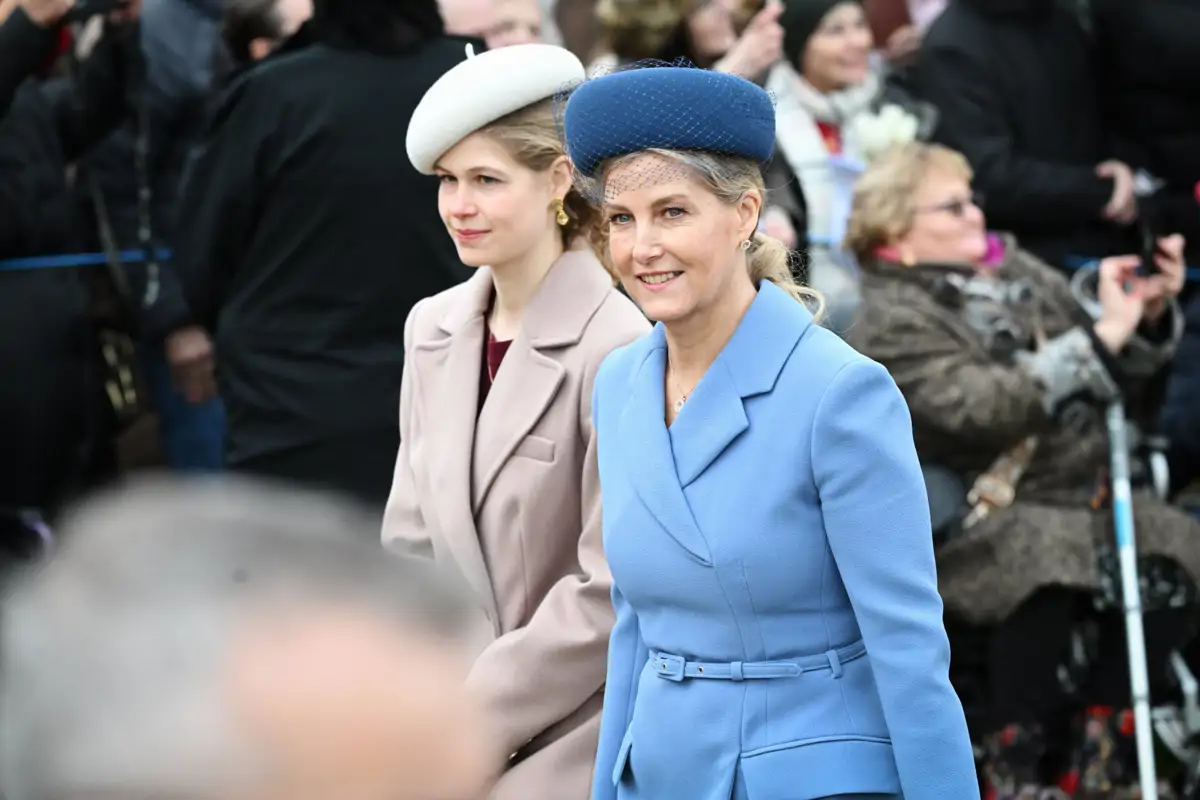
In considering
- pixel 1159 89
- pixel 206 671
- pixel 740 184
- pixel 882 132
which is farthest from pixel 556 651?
pixel 1159 89

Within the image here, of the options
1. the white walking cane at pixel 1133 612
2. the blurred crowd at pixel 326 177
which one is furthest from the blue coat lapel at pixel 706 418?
the white walking cane at pixel 1133 612

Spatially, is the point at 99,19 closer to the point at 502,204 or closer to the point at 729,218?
the point at 502,204

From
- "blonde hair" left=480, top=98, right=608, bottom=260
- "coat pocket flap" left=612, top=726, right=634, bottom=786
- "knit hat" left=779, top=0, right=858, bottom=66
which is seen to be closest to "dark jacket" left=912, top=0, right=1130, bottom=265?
"knit hat" left=779, top=0, right=858, bottom=66

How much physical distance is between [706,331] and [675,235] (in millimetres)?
177

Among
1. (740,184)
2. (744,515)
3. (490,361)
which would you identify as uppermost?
(740,184)

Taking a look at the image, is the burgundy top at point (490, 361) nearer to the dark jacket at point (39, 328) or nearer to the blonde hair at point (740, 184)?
the blonde hair at point (740, 184)

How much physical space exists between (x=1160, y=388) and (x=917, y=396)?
1.39m

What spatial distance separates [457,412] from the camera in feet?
13.0

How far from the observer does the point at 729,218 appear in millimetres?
3375

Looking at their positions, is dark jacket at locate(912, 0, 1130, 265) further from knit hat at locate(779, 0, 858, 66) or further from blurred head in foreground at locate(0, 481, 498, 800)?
blurred head in foreground at locate(0, 481, 498, 800)

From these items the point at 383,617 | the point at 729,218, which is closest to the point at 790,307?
the point at 729,218

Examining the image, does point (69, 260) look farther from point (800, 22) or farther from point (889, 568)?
point (889, 568)

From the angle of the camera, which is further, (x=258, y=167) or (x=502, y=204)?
(x=258, y=167)

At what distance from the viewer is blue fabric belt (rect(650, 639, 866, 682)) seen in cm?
326
